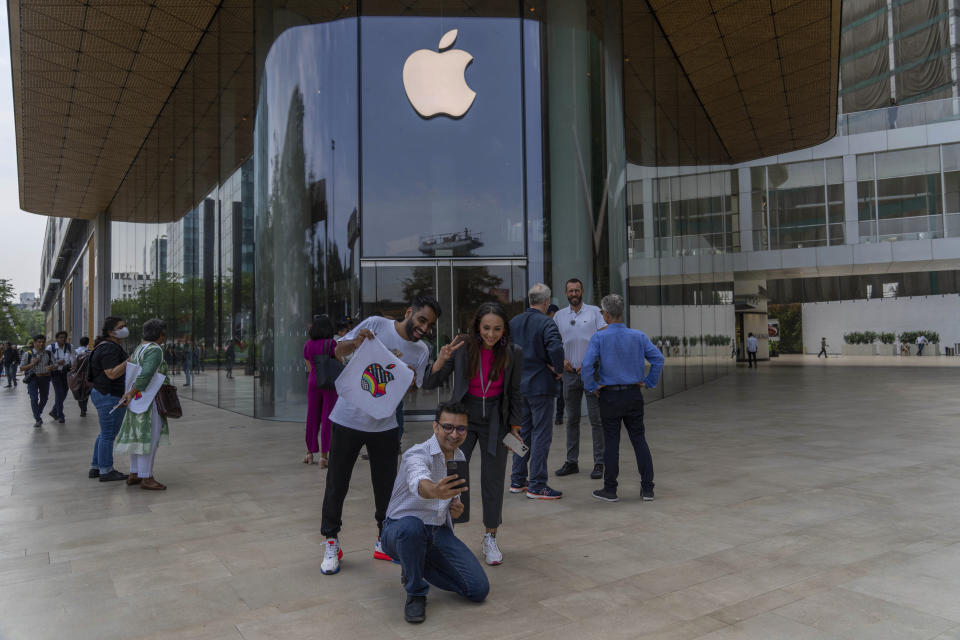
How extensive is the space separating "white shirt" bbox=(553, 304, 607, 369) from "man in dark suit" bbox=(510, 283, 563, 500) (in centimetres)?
115

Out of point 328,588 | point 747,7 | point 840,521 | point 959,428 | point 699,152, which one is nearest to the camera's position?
point 328,588

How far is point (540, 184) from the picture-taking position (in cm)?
1112

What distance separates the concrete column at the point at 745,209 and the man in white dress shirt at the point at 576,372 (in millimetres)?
24698

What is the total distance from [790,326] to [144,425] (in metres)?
48.8

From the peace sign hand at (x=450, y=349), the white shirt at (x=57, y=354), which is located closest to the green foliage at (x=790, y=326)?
the white shirt at (x=57, y=354)

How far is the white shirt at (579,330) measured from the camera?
6.82 meters

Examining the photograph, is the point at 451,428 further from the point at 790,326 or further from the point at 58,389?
the point at 790,326

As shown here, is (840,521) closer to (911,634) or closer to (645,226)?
(911,634)

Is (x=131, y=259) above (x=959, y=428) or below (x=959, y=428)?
above

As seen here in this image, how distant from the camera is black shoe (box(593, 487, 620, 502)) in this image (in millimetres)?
5426

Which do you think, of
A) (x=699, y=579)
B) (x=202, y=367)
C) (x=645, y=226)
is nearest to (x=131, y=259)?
(x=202, y=367)

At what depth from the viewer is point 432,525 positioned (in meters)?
3.39

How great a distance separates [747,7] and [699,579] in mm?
13387

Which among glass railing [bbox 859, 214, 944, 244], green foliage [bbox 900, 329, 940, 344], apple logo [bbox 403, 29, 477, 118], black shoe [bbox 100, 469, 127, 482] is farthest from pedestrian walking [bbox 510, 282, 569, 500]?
green foliage [bbox 900, 329, 940, 344]
